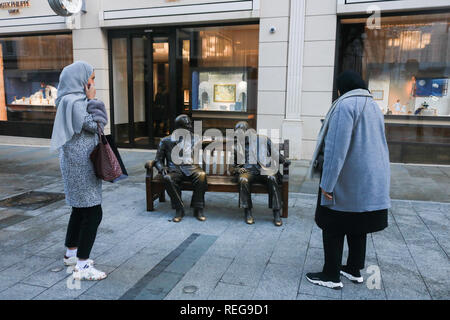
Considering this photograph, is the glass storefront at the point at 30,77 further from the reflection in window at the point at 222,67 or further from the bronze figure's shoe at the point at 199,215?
the bronze figure's shoe at the point at 199,215

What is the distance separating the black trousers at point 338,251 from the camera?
3.22 meters

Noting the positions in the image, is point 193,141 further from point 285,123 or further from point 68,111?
point 285,123

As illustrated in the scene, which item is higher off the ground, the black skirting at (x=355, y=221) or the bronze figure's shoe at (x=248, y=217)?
the black skirting at (x=355, y=221)

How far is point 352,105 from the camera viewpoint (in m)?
2.93

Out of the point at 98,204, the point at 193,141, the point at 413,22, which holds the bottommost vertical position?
the point at 98,204

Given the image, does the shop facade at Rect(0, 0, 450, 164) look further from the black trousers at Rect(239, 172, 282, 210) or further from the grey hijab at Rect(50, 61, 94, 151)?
the grey hijab at Rect(50, 61, 94, 151)

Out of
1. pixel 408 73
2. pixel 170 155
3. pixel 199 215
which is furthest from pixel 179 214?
pixel 408 73

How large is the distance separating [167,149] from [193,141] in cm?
39

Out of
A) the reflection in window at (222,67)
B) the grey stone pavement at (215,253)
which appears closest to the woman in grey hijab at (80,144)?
the grey stone pavement at (215,253)

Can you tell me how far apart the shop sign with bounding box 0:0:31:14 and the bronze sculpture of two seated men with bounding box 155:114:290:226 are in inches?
376

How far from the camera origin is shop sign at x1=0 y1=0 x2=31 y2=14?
11.8 metres

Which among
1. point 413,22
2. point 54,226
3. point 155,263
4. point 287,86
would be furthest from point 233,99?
point 155,263

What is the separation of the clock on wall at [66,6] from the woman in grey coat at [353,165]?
30.8 ft

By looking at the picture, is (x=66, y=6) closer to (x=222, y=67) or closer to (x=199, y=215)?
(x=222, y=67)
